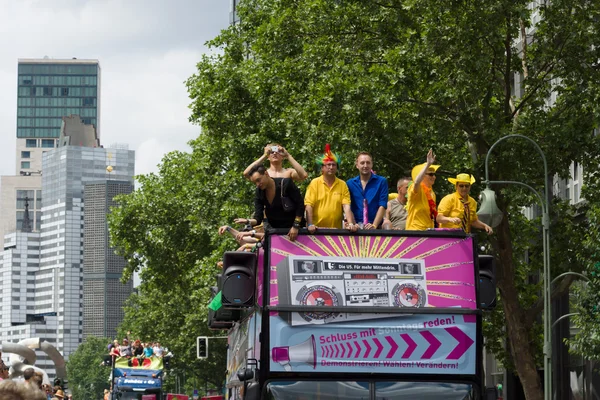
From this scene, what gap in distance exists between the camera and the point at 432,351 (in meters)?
10.5

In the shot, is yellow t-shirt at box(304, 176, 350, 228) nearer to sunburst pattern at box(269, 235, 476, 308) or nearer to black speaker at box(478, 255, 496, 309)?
sunburst pattern at box(269, 235, 476, 308)

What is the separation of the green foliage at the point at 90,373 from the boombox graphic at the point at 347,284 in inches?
6841

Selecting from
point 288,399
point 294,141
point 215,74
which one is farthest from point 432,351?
point 215,74

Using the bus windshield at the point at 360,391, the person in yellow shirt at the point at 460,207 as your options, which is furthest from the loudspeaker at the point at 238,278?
the person in yellow shirt at the point at 460,207

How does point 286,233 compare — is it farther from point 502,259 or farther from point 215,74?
point 215,74

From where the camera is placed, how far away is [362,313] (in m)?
10.5

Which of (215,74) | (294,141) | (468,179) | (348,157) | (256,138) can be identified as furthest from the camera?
(215,74)

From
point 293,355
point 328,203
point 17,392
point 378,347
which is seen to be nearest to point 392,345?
point 378,347

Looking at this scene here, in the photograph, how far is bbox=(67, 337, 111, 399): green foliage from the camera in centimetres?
18275

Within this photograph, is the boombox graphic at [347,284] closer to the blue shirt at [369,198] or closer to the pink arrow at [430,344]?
the pink arrow at [430,344]

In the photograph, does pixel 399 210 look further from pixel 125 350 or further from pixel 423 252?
pixel 125 350

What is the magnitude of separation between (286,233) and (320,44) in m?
20.5

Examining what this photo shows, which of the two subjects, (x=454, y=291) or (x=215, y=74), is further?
(x=215, y=74)

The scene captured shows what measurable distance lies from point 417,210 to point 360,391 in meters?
2.42
